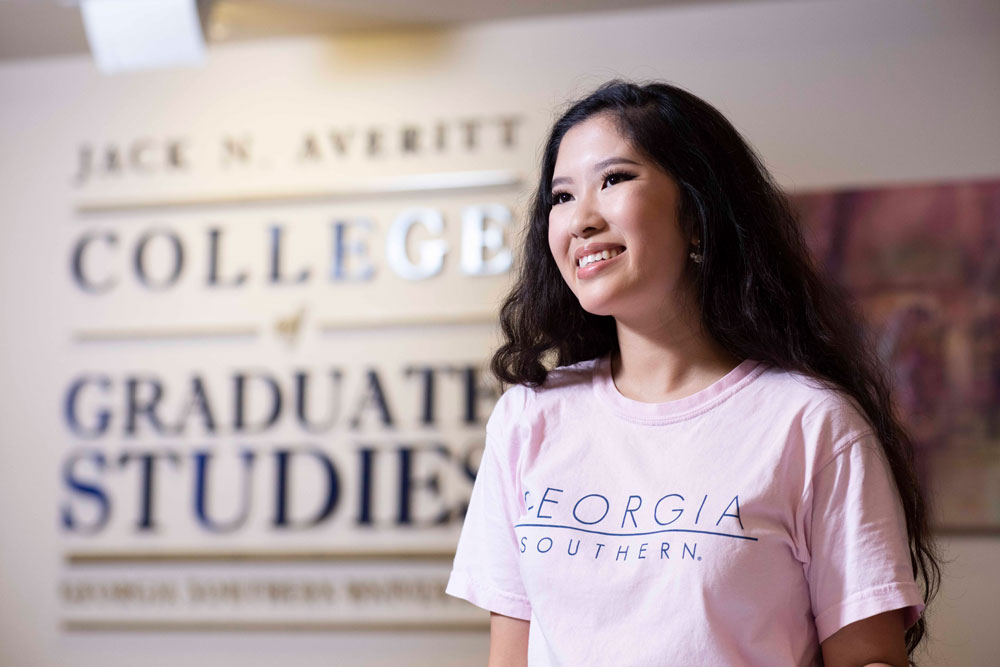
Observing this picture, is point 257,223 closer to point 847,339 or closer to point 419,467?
point 419,467

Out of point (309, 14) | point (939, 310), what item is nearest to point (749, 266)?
point (939, 310)

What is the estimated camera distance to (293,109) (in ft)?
9.16

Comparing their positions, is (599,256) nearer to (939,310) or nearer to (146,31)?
(939,310)

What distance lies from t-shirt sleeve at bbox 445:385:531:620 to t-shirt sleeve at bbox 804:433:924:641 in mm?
353

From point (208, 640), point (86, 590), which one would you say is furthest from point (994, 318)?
point (86, 590)

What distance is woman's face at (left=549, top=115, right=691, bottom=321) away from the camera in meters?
1.11

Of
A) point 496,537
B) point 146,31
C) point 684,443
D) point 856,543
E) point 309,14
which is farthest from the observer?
point 309,14

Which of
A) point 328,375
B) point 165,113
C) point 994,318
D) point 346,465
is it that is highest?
point 165,113

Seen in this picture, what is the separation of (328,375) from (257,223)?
1.64 ft

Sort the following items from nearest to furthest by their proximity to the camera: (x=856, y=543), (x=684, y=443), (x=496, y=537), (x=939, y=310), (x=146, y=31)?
(x=856, y=543)
(x=684, y=443)
(x=496, y=537)
(x=939, y=310)
(x=146, y=31)

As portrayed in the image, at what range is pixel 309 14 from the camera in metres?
2.66

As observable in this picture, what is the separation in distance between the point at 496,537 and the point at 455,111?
1.76 m

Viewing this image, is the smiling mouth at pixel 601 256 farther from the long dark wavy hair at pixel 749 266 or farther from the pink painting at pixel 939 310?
the pink painting at pixel 939 310

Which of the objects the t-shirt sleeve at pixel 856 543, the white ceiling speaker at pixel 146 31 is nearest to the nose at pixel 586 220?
the t-shirt sleeve at pixel 856 543
